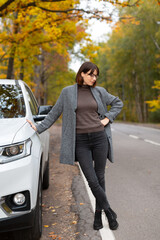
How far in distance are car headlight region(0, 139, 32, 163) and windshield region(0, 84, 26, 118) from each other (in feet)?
2.86

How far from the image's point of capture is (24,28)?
11055mm

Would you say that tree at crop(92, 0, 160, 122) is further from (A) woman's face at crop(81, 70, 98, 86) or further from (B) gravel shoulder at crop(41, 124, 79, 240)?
(A) woman's face at crop(81, 70, 98, 86)

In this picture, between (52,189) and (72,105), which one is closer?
(72,105)

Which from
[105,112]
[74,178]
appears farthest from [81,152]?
[74,178]

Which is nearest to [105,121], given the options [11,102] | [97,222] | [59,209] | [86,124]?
[86,124]

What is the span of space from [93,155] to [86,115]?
0.49 m

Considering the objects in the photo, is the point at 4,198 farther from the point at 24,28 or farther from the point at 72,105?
the point at 24,28

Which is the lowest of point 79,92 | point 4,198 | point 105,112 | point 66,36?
point 4,198

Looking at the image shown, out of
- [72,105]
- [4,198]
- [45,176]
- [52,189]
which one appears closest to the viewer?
[4,198]

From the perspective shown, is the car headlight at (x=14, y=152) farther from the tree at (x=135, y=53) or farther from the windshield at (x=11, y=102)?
the tree at (x=135, y=53)

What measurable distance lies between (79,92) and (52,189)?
2.75 meters

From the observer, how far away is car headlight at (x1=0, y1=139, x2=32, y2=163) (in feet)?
9.18

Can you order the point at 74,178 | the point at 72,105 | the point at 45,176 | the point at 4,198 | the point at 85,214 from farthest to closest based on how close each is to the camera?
1. the point at 74,178
2. the point at 45,176
3. the point at 85,214
4. the point at 72,105
5. the point at 4,198

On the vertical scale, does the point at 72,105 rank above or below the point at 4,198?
above
